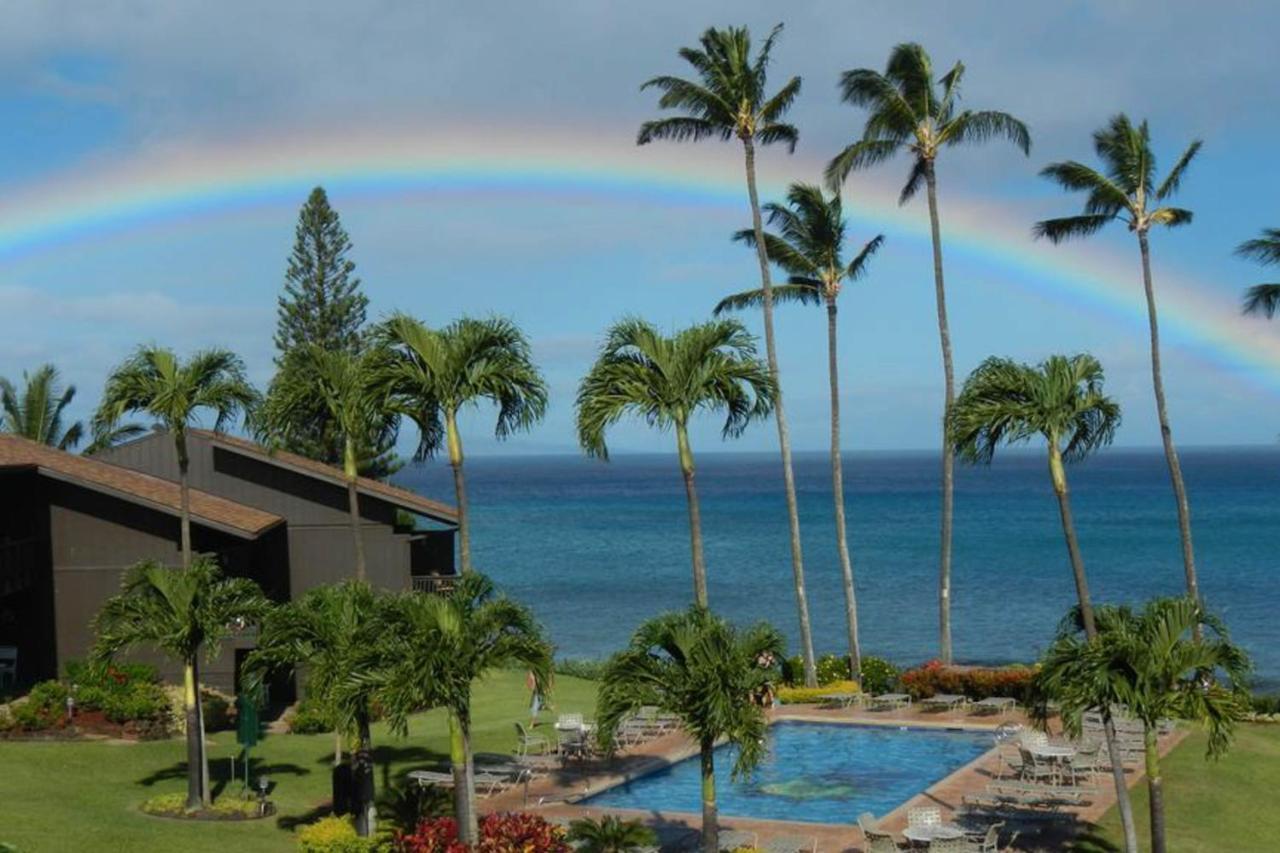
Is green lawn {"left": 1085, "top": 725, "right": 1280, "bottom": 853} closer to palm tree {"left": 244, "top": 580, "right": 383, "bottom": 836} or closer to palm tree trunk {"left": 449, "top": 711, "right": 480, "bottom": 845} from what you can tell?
palm tree trunk {"left": 449, "top": 711, "right": 480, "bottom": 845}

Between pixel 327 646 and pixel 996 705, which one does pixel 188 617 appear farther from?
pixel 996 705

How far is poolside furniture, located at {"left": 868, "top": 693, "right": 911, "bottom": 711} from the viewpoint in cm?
3647

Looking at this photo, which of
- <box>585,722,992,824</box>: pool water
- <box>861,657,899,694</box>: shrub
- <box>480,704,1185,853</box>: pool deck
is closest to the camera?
<box>480,704,1185,853</box>: pool deck

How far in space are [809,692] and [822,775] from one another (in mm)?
8736

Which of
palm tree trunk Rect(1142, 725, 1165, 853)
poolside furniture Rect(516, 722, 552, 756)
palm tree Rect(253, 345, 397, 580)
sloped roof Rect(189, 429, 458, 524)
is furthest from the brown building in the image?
palm tree trunk Rect(1142, 725, 1165, 853)

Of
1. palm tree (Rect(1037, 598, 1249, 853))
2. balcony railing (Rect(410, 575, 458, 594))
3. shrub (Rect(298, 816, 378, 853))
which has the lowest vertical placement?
shrub (Rect(298, 816, 378, 853))

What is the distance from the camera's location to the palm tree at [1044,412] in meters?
21.3

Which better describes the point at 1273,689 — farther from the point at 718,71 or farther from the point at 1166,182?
the point at 718,71

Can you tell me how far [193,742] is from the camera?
2456 centimetres

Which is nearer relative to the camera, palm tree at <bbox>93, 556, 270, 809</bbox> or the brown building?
palm tree at <bbox>93, 556, 270, 809</bbox>

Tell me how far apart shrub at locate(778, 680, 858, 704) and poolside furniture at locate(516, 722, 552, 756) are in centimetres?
Answer: 859

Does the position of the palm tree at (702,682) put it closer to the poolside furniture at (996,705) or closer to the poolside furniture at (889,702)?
the poolside furniture at (996,705)

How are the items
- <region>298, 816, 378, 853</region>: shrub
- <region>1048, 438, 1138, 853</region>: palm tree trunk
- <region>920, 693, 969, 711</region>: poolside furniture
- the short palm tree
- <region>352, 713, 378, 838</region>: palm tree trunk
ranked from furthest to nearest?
1. <region>920, 693, 969, 711</region>: poolside furniture
2. <region>352, 713, 378, 838</region>: palm tree trunk
3. the short palm tree
4. <region>298, 816, 378, 853</region>: shrub
5. <region>1048, 438, 1138, 853</region>: palm tree trunk

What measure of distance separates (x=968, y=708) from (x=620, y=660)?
18.8 m
